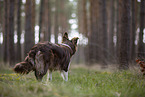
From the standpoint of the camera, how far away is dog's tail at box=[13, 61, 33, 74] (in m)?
4.36

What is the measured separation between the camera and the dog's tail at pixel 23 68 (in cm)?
436

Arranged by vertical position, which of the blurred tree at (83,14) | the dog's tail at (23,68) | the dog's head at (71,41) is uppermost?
Result: the blurred tree at (83,14)

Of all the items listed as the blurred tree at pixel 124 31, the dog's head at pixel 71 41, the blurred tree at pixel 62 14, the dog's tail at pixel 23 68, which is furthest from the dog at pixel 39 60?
the blurred tree at pixel 62 14

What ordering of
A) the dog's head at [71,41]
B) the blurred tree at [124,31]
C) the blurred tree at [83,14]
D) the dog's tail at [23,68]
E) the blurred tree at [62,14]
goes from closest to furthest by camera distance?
the dog's tail at [23,68], the dog's head at [71,41], the blurred tree at [124,31], the blurred tree at [83,14], the blurred tree at [62,14]

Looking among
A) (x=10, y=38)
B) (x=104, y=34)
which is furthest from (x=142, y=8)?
(x=10, y=38)

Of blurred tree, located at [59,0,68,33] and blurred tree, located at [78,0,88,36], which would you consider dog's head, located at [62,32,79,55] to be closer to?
blurred tree, located at [78,0,88,36]

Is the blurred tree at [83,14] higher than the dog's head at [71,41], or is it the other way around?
the blurred tree at [83,14]

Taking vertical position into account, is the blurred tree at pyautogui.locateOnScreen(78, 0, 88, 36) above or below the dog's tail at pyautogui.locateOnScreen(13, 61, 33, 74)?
above

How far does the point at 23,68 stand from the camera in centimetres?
441

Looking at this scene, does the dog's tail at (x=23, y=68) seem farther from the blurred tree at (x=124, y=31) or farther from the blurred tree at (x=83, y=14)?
the blurred tree at (x=83, y=14)

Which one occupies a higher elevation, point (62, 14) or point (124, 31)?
point (62, 14)

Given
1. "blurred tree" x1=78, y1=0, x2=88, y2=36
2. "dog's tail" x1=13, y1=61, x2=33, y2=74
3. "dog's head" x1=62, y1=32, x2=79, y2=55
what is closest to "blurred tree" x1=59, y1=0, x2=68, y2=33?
"blurred tree" x1=78, y1=0, x2=88, y2=36

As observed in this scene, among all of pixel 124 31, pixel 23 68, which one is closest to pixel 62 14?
pixel 124 31

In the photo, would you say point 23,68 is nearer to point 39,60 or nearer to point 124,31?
point 39,60
